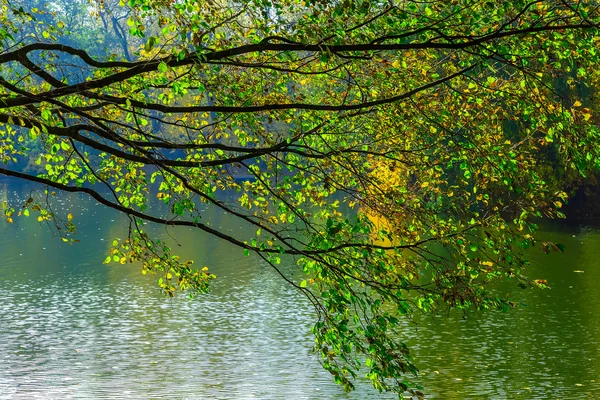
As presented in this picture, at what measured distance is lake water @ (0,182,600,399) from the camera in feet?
49.5

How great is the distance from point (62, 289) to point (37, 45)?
16.4 metres

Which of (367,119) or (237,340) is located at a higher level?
(367,119)

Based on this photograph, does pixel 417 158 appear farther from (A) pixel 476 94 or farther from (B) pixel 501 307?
(B) pixel 501 307

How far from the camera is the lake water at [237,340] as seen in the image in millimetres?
15094

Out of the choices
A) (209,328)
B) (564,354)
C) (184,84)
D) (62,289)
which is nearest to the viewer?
(184,84)

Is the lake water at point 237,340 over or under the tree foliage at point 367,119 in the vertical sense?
under

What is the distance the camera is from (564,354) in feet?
56.7

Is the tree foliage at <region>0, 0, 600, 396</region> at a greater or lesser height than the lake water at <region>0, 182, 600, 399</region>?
greater

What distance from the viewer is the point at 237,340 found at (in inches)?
739

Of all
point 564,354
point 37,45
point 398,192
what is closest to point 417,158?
point 398,192

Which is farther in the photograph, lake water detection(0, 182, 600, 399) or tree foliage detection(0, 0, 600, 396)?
lake water detection(0, 182, 600, 399)

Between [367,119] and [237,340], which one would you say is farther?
[237,340]

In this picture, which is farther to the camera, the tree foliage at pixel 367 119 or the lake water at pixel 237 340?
the lake water at pixel 237 340

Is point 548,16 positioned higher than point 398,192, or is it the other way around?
point 548,16
